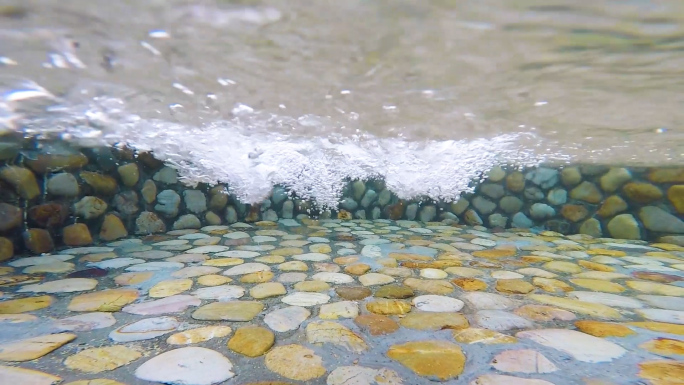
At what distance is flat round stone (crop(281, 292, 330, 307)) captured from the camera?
1510 millimetres

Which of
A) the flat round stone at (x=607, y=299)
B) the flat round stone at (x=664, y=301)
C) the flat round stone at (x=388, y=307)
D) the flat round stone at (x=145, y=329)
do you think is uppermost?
the flat round stone at (x=145, y=329)

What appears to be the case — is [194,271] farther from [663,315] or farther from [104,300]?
[663,315]

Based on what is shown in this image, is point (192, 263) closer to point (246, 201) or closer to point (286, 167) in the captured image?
point (246, 201)

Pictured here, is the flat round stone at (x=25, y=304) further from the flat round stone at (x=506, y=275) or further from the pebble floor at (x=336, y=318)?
the flat round stone at (x=506, y=275)

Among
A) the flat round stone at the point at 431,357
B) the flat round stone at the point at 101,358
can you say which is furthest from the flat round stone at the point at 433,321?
the flat round stone at the point at 101,358

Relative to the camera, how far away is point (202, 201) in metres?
3.56

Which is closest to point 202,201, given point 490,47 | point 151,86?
point 151,86

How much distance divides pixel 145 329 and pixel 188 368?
36cm

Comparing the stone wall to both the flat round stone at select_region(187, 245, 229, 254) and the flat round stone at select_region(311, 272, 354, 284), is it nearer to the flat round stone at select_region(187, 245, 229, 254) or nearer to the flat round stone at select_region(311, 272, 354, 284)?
the flat round stone at select_region(187, 245, 229, 254)

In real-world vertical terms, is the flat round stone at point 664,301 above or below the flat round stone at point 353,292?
below

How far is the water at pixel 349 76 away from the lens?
4.16ft

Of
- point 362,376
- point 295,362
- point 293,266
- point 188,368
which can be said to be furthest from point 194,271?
point 362,376

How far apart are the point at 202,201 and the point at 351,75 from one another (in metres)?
Answer: 2.37

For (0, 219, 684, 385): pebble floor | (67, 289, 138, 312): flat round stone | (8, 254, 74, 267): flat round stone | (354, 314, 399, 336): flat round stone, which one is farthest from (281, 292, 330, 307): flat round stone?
(8, 254, 74, 267): flat round stone
